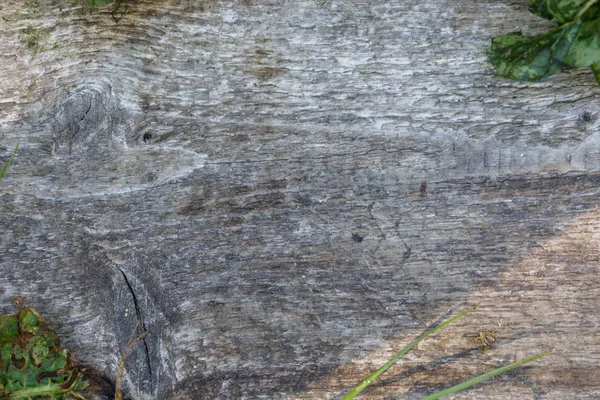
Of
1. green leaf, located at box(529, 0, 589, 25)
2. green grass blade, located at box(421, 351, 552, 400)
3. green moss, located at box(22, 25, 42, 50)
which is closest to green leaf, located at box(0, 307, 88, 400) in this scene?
green moss, located at box(22, 25, 42, 50)

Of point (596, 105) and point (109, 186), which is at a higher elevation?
point (596, 105)

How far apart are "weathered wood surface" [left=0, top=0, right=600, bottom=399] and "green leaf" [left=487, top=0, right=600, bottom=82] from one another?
0.08 m

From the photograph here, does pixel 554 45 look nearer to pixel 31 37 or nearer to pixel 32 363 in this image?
pixel 31 37

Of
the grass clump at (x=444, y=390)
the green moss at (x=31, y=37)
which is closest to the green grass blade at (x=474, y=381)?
the grass clump at (x=444, y=390)

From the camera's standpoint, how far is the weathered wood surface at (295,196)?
2143mm

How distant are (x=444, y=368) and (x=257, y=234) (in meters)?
0.92

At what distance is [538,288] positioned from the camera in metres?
2.17

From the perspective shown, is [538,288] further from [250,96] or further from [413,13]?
[250,96]

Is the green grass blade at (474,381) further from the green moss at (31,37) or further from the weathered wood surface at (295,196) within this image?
the green moss at (31,37)

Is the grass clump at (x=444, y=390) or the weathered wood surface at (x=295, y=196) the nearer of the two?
the grass clump at (x=444, y=390)

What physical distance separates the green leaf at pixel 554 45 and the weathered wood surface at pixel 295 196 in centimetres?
8

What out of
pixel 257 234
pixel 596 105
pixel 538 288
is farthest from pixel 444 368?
pixel 596 105

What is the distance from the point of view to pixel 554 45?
2.00 meters

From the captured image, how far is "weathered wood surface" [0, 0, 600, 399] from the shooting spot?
2.14 meters
